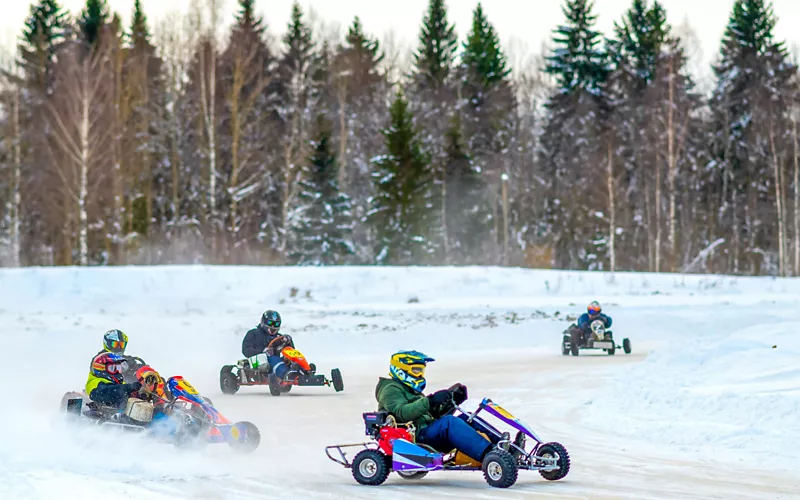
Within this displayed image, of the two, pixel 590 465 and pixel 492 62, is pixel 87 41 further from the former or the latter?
pixel 590 465

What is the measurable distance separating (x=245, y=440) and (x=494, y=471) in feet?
10.1

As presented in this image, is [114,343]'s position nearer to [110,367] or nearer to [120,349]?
[120,349]

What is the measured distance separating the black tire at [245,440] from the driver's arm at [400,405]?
1745mm

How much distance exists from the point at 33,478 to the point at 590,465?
197 inches

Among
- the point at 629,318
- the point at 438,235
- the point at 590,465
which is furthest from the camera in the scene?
the point at 438,235

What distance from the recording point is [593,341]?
2509 centimetres

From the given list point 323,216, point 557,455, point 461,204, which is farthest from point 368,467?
point 461,204

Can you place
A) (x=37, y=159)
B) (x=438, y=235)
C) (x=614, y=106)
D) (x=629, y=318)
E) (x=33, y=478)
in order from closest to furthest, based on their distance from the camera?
(x=33, y=478)
(x=629, y=318)
(x=37, y=159)
(x=438, y=235)
(x=614, y=106)

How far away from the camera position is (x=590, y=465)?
32.4 feet

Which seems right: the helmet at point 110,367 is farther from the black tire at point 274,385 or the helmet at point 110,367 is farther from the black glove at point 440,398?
the black tire at point 274,385

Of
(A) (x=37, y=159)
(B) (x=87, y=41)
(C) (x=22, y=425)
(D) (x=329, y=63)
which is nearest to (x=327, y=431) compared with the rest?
(C) (x=22, y=425)

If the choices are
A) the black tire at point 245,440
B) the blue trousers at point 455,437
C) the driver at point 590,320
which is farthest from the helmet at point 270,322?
the driver at point 590,320

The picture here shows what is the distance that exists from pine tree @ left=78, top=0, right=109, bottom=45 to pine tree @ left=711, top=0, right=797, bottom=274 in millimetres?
35322

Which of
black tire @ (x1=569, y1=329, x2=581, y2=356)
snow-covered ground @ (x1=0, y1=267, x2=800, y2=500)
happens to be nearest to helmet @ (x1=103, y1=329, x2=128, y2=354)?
snow-covered ground @ (x1=0, y1=267, x2=800, y2=500)
